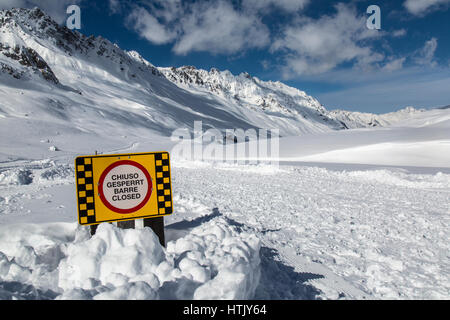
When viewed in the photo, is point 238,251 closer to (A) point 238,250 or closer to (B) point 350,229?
(A) point 238,250

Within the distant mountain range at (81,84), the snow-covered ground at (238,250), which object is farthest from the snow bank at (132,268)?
the distant mountain range at (81,84)

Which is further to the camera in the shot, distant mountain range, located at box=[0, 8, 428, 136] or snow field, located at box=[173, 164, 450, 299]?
distant mountain range, located at box=[0, 8, 428, 136]

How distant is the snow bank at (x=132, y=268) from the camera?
230cm

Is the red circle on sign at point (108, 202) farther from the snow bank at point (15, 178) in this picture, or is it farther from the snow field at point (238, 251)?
the snow bank at point (15, 178)

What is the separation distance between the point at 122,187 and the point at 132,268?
3.54 feet

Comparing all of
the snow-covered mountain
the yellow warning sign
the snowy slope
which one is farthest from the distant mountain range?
the yellow warning sign

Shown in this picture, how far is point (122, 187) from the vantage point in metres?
3.33

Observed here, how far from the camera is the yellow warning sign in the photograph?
321cm

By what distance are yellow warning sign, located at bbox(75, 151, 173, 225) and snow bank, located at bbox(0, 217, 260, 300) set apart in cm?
40

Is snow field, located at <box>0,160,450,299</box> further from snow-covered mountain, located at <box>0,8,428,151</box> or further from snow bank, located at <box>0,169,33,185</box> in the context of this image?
snow-covered mountain, located at <box>0,8,428,151</box>

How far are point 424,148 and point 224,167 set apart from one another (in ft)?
43.0

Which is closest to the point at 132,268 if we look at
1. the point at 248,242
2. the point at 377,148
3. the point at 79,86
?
the point at 248,242

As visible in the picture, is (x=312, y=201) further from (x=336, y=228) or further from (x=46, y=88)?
(x=46, y=88)

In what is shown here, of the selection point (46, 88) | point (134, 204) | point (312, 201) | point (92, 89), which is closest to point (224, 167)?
point (312, 201)
